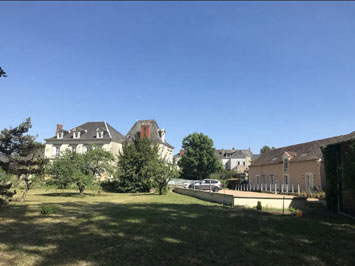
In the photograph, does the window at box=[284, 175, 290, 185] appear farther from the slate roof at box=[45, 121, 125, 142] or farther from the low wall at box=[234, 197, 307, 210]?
the slate roof at box=[45, 121, 125, 142]

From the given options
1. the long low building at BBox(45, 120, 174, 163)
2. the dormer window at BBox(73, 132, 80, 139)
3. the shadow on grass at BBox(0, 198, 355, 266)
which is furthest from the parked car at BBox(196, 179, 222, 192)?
the dormer window at BBox(73, 132, 80, 139)

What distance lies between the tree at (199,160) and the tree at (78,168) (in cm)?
2738

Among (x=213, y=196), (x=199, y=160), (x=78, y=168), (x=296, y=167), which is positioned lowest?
(x=213, y=196)

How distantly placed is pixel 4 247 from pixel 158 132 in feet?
141

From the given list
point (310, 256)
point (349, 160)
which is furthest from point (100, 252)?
point (349, 160)

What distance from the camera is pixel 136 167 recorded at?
3086 centimetres

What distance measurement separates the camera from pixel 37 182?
1852cm

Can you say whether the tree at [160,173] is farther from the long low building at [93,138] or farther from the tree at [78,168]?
the long low building at [93,138]

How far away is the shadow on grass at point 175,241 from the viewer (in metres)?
5.92

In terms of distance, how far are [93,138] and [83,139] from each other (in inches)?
84.3

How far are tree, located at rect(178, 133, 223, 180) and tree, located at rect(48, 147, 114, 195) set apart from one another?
27377mm

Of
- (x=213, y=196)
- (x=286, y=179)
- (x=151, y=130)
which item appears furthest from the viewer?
(x=151, y=130)

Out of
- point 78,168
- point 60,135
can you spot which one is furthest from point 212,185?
point 60,135

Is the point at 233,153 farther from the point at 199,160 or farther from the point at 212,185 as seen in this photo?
the point at 212,185
